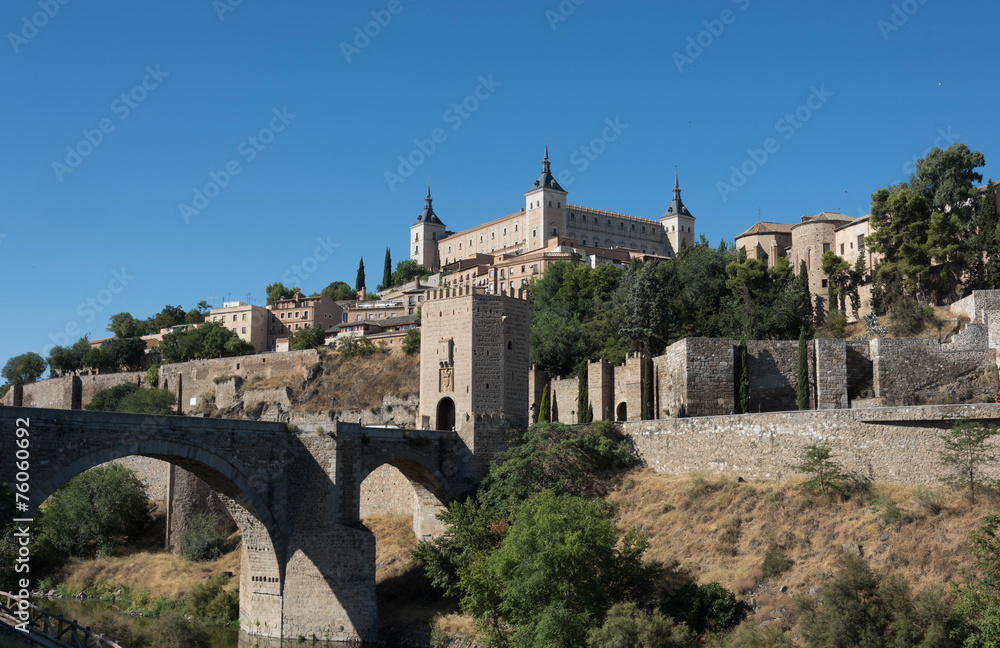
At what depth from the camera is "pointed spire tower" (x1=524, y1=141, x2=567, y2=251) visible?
101375 millimetres

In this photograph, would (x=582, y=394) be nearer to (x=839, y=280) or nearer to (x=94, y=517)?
(x=839, y=280)

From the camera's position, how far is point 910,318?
1735 inches

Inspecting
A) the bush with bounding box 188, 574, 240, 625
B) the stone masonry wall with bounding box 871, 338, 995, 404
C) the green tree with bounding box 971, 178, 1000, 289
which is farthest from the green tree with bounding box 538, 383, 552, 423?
the green tree with bounding box 971, 178, 1000, 289

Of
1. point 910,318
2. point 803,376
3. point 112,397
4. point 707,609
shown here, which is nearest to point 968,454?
point 707,609

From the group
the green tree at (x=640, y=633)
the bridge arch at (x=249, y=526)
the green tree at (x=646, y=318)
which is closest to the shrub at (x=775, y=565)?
the green tree at (x=640, y=633)

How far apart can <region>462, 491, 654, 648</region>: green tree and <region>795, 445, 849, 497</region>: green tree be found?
18.4 ft

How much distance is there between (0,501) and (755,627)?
19028 mm

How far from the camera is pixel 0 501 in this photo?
22.9 meters

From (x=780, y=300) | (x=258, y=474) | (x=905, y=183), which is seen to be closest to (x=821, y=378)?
(x=780, y=300)

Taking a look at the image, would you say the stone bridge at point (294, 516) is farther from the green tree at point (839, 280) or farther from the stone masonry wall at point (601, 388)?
the green tree at point (839, 280)

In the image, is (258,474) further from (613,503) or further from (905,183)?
(905,183)

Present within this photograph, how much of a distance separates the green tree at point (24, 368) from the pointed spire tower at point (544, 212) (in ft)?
171

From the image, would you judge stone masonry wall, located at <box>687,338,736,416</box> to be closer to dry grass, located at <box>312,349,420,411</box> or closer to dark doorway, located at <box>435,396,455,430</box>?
dark doorway, located at <box>435,396,455,430</box>

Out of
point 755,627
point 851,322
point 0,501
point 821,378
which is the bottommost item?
point 755,627
